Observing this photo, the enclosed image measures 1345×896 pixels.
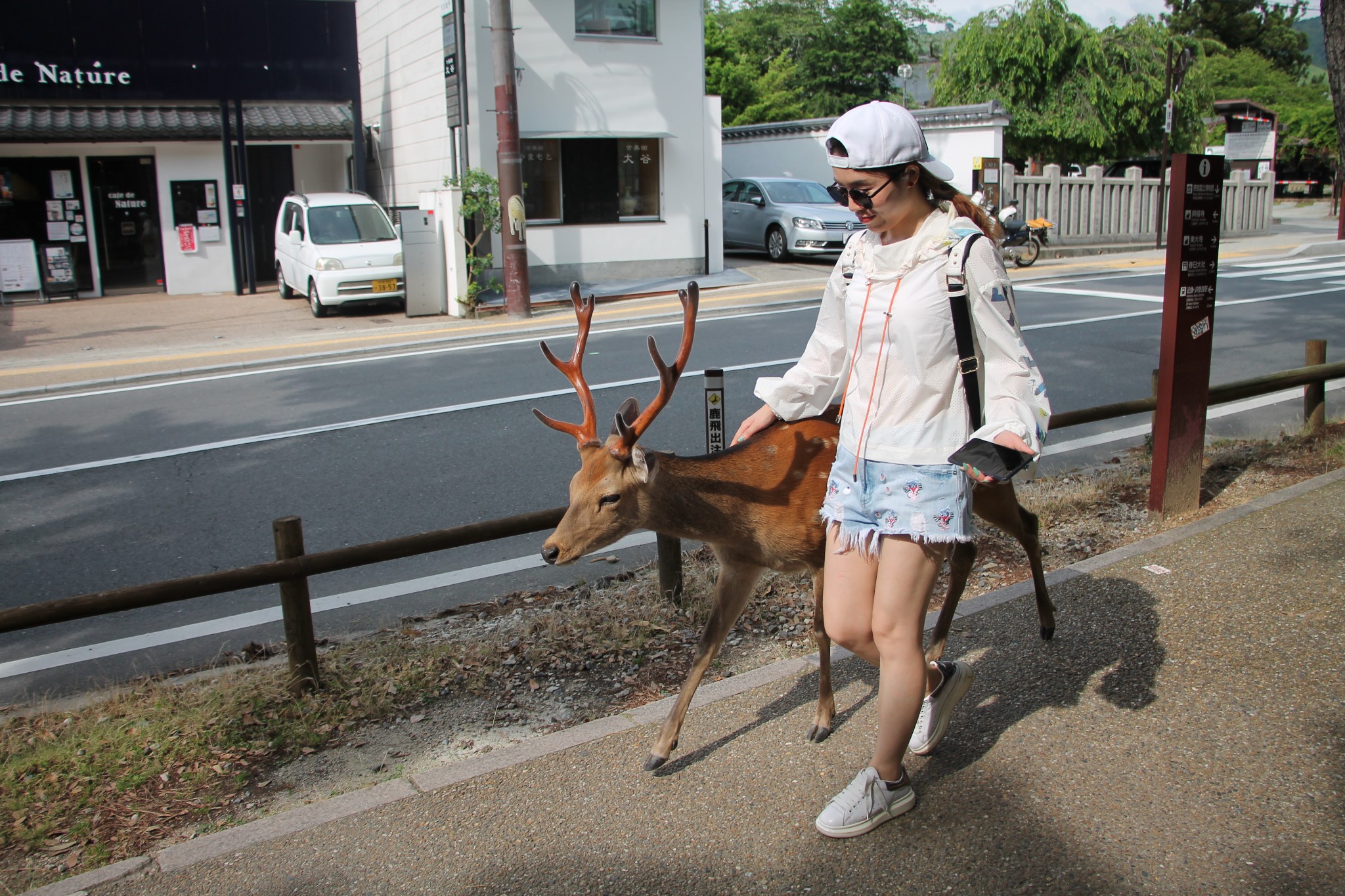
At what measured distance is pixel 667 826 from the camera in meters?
3.22

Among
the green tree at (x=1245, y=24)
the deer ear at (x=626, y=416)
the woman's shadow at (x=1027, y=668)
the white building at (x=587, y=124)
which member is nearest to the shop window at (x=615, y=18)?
the white building at (x=587, y=124)

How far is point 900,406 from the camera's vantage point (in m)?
2.90

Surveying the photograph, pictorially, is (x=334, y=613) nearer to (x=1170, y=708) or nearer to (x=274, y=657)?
(x=274, y=657)

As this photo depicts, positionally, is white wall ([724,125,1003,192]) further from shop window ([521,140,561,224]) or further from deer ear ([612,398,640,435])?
deer ear ([612,398,640,435])

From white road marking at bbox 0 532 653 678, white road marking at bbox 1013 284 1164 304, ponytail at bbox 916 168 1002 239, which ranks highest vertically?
ponytail at bbox 916 168 1002 239

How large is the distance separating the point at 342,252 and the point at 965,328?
14.9 meters

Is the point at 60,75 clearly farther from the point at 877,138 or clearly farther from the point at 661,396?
the point at 877,138

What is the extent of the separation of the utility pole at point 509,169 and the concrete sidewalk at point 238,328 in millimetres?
505

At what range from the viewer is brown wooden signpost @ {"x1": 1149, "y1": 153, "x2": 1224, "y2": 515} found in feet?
18.1

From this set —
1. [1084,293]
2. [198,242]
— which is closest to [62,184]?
[198,242]

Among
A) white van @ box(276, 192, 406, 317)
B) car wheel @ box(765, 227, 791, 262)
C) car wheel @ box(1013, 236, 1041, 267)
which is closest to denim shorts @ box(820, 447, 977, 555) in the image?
white van @ box(276, 192, 406, 317)

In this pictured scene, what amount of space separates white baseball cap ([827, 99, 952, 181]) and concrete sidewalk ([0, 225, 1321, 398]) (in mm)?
10821

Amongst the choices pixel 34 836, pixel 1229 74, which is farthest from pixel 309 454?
pixel 1229 74

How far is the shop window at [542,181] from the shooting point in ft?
61.5
